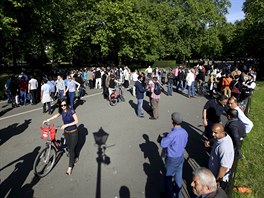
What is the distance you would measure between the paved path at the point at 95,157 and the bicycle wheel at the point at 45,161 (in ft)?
0.59

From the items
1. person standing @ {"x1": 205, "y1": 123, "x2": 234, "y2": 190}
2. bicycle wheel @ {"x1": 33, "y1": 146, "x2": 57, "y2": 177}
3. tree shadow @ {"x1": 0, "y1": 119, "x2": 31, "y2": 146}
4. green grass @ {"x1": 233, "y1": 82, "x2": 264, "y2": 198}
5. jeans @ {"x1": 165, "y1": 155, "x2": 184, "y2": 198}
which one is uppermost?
person standing @ {"x1": 205, "y1": 123, "x2": 234, "y2": 190}

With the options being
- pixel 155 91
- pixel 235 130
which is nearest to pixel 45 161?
pixel 235 130

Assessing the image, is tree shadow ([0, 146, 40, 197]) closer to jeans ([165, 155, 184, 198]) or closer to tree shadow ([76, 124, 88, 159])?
tree shadow ([76, 124, 88, 159])

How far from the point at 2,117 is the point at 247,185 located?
36.0 ft

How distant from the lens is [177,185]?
5164mm

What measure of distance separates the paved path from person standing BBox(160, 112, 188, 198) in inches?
29.0

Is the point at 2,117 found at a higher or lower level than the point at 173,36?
lower

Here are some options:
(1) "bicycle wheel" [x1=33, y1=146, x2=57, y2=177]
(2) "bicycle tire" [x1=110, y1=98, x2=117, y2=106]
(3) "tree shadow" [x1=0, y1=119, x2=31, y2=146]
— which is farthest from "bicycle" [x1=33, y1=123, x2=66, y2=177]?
(2) "bicycle tire" [x1=110, y1=98, x2=117, y2=106]

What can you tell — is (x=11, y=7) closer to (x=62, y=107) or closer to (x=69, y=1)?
(x=69, y=1)

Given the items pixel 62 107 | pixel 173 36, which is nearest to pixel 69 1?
pixel 173 36

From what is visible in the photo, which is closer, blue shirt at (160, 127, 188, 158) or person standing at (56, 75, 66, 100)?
blue shirt at (160, 127, 188, 158)

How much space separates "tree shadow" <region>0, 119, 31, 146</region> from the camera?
907cm

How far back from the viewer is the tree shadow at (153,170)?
564cm

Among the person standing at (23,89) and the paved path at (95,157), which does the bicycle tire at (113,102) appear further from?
the person standing at (23,89)
